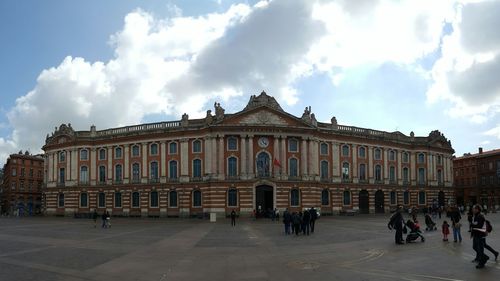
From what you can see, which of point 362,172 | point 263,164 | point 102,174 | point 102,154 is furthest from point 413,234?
point 102,154

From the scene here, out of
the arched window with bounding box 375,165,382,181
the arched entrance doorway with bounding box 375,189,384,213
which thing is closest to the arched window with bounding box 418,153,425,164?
the arched window with bounding box 375,165,382,181

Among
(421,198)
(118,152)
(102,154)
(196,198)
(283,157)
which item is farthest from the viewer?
(421,198)

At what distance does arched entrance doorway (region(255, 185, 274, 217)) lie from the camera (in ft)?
202

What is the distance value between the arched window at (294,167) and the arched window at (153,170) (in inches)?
789

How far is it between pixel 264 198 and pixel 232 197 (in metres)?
4.43

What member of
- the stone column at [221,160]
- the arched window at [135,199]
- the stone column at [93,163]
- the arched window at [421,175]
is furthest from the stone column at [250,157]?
the arched window at [421,175]

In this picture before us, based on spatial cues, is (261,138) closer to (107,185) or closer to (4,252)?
(107,185)

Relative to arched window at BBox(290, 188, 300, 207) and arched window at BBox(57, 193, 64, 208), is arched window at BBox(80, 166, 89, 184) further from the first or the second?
arched window at BBox(290, 188, 300, 207)

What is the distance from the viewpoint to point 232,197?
61.4 m

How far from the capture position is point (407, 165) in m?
→ 79.1

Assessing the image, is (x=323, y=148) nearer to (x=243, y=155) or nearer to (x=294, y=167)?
(x=294, y=167)

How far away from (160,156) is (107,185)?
10664 millimetres

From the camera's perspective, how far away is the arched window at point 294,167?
64.2 m

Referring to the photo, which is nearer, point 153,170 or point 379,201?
point 153,170
